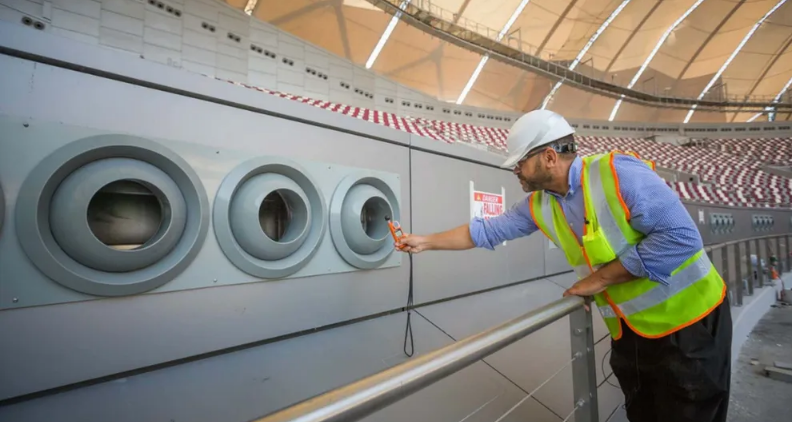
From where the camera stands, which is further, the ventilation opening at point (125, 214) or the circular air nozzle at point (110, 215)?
the ventilation opening at point (125, 214)

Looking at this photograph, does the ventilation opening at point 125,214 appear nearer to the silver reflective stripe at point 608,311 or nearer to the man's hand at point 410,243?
the man's hand at point 410,243

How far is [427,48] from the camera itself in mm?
15641

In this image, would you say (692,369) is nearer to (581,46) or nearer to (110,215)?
(110,215)

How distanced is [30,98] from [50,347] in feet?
1.91

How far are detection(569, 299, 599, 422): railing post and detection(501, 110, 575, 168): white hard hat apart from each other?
1.85 feet

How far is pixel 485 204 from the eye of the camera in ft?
7.11

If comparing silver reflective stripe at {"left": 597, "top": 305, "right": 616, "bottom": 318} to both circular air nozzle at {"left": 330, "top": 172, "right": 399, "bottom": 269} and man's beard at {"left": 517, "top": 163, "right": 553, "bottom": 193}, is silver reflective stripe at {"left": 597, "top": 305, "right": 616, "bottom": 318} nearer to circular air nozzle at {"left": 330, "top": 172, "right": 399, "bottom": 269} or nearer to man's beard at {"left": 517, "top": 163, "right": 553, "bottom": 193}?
man's beard at {"left": 517, "top": 163, "right": 553, "bottom": 193}

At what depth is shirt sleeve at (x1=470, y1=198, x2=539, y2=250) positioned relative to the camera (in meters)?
1.41

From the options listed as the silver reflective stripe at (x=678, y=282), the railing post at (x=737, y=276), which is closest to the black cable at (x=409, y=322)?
the silver reflective stripe at (x=678, y=282)

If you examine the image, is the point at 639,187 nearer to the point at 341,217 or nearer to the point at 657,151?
the point at 341,217

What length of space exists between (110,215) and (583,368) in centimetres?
160

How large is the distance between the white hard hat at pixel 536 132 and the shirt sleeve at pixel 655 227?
239 millimetres

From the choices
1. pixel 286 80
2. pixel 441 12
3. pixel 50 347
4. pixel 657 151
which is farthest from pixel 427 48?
pixel 50 347

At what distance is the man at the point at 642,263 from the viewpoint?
3.31 ft
